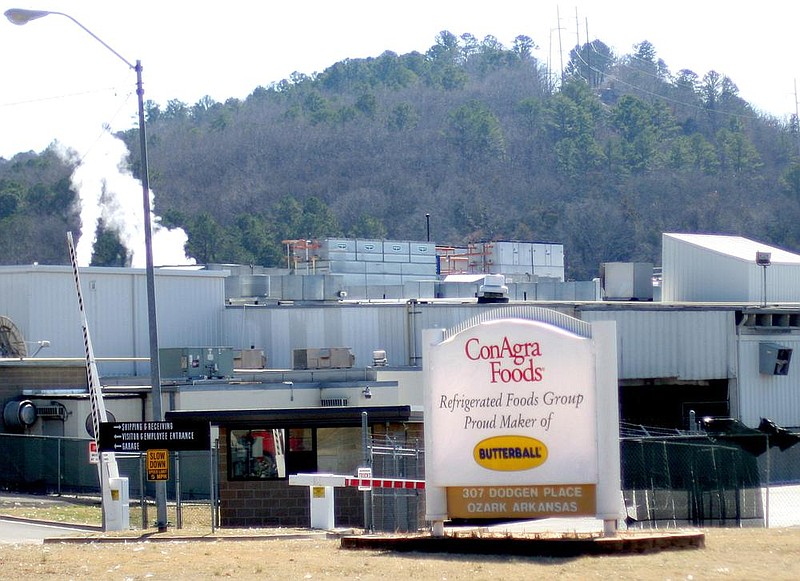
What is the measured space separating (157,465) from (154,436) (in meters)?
0.52

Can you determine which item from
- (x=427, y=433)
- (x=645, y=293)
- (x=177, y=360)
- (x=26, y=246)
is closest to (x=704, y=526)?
(x=427, y=433)

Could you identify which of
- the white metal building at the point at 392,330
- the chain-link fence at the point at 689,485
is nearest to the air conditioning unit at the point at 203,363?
the white metal building at the point at 392,330

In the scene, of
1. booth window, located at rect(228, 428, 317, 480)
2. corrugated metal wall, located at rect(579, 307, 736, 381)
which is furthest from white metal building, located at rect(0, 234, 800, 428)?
booth window, located at rect(228, 428, 317, 480)

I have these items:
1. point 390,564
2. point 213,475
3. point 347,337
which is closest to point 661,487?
point 213,475

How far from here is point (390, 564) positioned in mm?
14812

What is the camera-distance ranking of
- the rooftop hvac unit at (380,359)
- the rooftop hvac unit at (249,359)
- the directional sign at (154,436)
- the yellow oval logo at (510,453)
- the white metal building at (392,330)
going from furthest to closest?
the white metal building at (392,330) < the rooftop hvac unit at (249,359) < the rooftop hvac unit at (380,359) < the directional sign at (154,436) < the yellow oval logo at (510,453)

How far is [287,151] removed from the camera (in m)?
169

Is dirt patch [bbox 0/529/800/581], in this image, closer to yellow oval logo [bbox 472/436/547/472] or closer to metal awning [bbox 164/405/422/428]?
yellow oval logo [bbox 472/436/547/472]

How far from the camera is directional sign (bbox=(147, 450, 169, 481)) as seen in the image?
21.9 meters

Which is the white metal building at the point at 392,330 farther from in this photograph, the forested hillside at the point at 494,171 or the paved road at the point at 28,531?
the forested hillside at the point at 494,171

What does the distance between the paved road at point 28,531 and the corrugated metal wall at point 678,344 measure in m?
20.9

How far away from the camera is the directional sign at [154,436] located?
21.9 meters

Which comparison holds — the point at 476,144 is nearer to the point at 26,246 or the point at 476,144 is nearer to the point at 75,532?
the point at 26,246

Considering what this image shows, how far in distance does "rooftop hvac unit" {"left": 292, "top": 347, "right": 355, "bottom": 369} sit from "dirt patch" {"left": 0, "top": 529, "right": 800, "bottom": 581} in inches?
782
